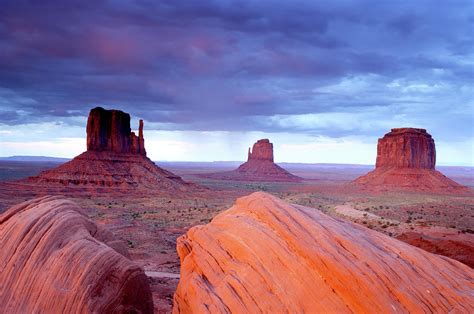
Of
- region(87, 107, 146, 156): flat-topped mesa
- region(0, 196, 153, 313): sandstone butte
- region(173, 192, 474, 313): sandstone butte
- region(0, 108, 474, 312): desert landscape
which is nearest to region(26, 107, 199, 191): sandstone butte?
region(87, 107, 146, 156): flat-topped mesa

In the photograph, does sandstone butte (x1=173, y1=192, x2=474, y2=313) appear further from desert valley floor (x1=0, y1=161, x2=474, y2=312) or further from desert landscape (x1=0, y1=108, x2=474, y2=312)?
desert valley floor (x1=0, y1=161, x2=474, y2=312)

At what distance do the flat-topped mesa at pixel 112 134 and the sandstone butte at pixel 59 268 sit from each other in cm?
6791

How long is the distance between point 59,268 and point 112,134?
70901mm

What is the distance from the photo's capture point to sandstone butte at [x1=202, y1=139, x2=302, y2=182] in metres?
131

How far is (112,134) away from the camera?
2982 inches

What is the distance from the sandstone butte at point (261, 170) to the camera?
131 metres

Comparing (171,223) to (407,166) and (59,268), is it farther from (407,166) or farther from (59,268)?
(407,166)

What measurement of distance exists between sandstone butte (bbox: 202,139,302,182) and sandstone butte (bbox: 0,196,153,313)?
118 metres

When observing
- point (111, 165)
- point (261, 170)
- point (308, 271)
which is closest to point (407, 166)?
point (261, 170)

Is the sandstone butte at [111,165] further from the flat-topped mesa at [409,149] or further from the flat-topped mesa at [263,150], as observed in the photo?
the flat-topped mesa at [263,150]

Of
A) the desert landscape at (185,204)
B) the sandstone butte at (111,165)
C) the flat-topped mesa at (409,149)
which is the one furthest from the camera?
the flat-topped mesa at (409,149)

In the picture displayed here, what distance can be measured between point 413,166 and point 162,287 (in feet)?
294

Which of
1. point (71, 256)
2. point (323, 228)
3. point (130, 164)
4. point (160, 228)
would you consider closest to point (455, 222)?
point (160, 228)

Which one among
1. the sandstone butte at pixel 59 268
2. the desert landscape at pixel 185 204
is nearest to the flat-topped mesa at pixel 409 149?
the desert landscape at pixel 185 204
